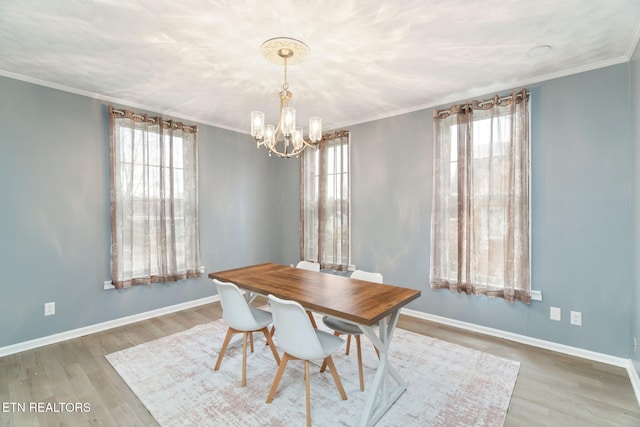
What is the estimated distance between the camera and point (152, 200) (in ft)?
11.9

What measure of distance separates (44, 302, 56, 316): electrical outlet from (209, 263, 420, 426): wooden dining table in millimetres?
1838

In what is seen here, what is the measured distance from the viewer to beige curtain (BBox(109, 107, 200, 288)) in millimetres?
3381

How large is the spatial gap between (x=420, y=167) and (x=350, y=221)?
4.09 ft

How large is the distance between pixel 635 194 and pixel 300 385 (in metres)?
3.07

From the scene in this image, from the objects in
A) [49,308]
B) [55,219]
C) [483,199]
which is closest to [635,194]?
[483,199]

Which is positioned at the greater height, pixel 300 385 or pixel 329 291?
pixel 329 291

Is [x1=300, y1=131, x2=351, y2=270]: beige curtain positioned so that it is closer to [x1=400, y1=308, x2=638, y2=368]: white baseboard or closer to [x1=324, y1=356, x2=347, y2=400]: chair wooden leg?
[x1=400, y1=308, x2=638, y2=368]: white baseboard

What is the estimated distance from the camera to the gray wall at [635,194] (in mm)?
2184

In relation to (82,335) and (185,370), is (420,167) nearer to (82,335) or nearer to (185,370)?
(185,370)

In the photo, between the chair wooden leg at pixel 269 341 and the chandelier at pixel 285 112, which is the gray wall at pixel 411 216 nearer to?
the chandelier at pixel 285 112

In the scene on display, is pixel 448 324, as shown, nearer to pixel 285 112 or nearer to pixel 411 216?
pixel 411 216

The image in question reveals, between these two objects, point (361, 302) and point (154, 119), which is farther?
point (154, 119)

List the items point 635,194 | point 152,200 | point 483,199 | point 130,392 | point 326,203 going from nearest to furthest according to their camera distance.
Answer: point 130,392 < point 635,194 < point 483,199 < point 152,200 < point 326,203

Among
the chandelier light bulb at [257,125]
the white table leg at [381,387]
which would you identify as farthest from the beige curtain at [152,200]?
the white table leg at [381,387]
